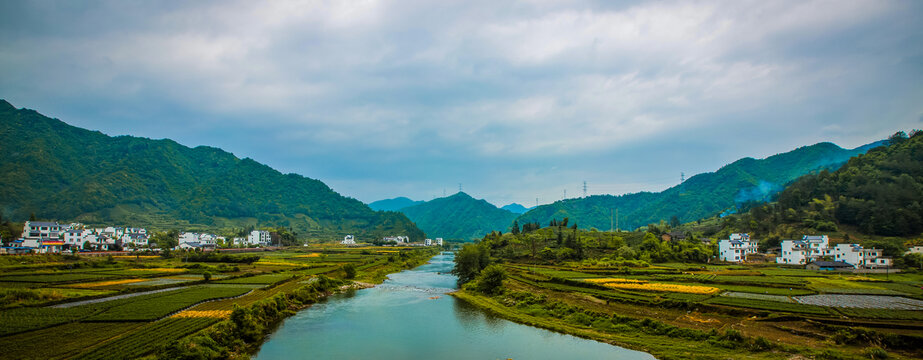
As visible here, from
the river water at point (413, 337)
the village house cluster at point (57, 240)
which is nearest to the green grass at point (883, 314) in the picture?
the river water at point (413, 337)

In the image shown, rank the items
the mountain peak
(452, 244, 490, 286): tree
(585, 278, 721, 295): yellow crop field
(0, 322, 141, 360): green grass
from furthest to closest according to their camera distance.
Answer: the mountain peak, (452, 244, 490, 286): tree, (585, 278, 721, 295): yellow crop field, (0, 322, 141, 360): green grass

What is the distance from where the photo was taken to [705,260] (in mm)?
67625

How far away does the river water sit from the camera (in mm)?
23094

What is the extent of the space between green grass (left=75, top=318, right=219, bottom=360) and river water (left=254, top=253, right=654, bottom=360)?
160 inches

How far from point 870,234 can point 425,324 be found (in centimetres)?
7790

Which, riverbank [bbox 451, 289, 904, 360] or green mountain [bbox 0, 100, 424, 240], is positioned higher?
green mountain [bbox 0, 100, 424, 240]

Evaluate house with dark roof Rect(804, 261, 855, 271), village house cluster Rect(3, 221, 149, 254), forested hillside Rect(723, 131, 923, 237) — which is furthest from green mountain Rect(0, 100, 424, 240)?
house with dark roof Rect(804, 261, 855, 271)

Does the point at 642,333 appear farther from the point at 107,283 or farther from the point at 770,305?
the point at 107,283

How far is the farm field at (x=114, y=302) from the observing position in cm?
1906

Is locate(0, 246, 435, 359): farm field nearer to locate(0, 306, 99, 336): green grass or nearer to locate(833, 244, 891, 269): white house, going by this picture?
locate(0, 306, 99, 336): green grass

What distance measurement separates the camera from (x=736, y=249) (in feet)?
221

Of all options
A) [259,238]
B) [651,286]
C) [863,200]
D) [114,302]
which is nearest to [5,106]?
[259,238]

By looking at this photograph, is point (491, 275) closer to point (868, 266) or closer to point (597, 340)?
point (597, 340)

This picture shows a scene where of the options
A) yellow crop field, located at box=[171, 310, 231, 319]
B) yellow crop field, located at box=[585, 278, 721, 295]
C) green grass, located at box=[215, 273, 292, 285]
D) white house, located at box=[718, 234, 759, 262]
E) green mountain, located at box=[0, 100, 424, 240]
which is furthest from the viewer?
green mountain, located at box=[0, 100, 424, 240]
